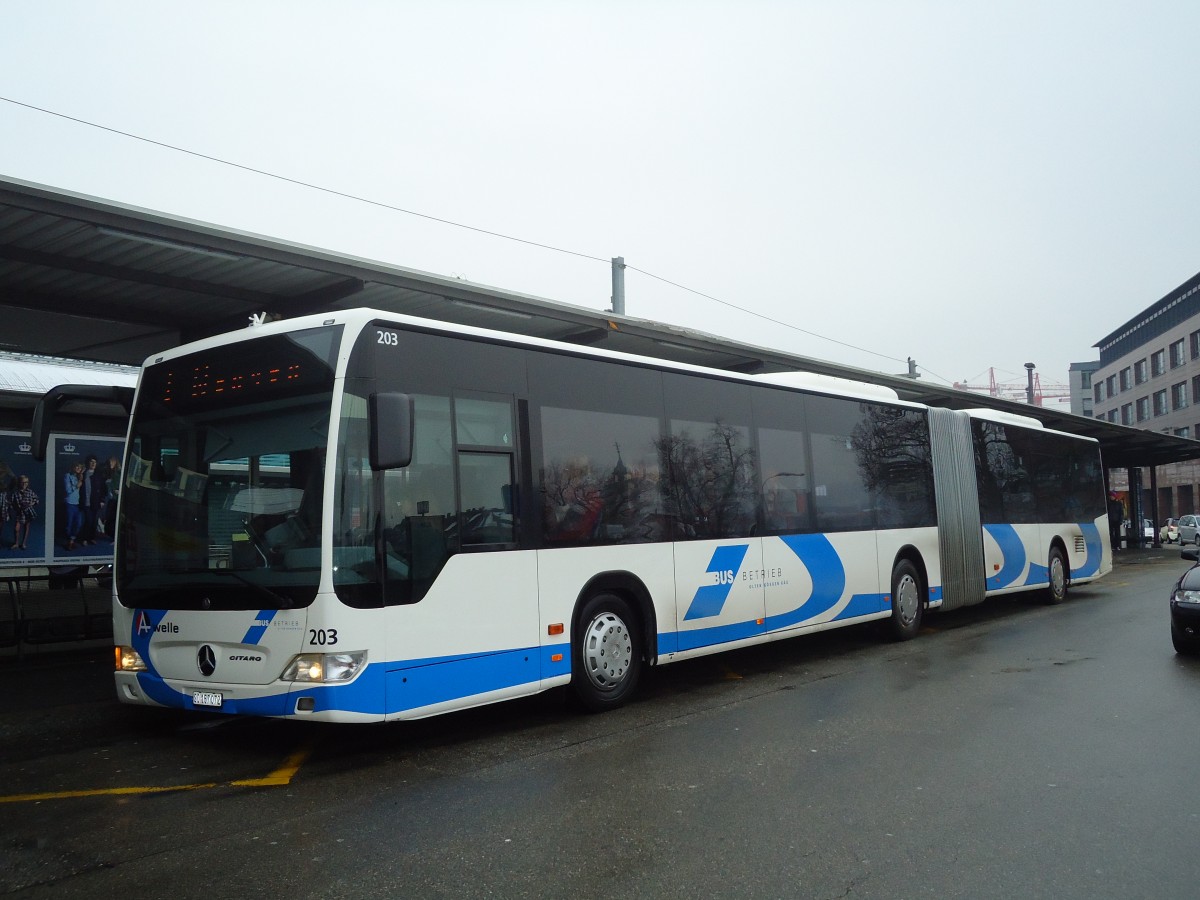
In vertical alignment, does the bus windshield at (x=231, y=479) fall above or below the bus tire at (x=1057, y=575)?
above

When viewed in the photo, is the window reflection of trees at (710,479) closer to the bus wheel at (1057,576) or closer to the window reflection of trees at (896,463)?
the window reflection of trees at (896,463)

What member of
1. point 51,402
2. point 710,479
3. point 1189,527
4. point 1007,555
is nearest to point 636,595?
point 710,479

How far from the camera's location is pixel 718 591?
9.62 meters

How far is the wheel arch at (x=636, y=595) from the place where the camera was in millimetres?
8289

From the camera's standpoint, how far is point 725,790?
19.0 ft

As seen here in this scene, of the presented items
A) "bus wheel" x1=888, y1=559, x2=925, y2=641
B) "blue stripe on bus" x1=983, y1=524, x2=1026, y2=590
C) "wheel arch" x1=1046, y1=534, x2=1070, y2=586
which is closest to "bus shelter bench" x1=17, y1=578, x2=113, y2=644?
"bus wheel" x1=888, y1=559, x2=925, y2=641

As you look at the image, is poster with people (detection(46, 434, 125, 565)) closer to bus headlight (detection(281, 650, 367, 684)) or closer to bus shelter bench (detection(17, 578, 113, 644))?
bus shelter bench (detection(17, 578, 113, 644))

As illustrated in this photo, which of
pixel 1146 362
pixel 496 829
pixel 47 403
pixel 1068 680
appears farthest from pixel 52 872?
pixel 1146 362

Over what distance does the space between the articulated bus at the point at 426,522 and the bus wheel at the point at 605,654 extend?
0.02 meters

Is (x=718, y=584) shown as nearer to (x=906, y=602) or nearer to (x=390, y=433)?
(x=390, y=433)

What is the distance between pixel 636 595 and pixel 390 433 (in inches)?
128

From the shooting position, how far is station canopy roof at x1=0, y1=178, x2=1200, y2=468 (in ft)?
29.8

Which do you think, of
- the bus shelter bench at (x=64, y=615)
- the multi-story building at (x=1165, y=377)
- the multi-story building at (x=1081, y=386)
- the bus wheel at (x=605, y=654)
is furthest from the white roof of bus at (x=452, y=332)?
the multi-story building at (x=1081, y=386)

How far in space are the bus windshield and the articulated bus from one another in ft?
0.06
